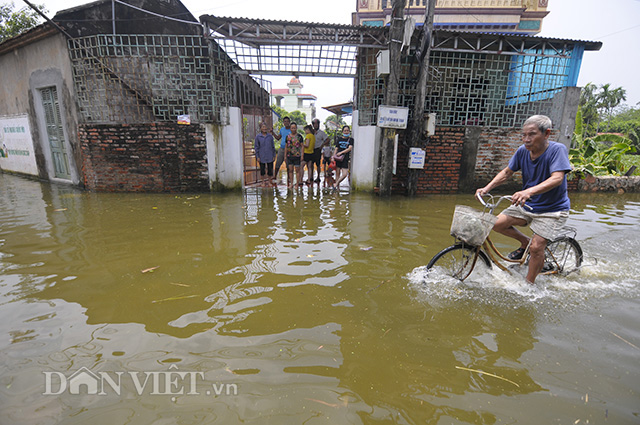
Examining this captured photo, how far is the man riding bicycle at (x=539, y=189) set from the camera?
3.05m

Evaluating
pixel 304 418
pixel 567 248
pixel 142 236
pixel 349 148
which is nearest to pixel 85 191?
pixel 142 236

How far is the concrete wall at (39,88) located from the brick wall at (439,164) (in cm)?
868

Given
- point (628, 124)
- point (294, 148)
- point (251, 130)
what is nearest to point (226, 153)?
point (294, 148)

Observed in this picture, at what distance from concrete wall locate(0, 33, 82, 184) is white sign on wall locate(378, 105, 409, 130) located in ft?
25.8

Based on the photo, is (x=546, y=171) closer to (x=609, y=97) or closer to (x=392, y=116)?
(x=392, y=116)

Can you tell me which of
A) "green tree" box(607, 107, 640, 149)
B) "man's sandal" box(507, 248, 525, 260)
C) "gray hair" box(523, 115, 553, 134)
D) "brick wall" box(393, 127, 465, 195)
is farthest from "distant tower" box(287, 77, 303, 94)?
"gray hair" box(523, 115, 553, 134)

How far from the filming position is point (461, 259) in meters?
3.61

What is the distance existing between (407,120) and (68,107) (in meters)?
8.86

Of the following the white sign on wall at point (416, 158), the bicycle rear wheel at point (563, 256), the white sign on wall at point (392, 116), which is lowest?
the bicycle rear wheel at point (563, 256)

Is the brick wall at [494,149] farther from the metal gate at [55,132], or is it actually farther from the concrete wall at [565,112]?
the metal gate at [55,132]

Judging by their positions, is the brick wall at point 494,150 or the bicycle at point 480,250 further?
the brick wall at point 494,150

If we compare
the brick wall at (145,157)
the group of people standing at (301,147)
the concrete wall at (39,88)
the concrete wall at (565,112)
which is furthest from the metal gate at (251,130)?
the concrete wall at (565,112)

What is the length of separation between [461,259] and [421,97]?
5.59 metres

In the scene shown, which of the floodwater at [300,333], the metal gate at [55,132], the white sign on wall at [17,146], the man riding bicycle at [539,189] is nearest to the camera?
the floodwater at [300,333]
